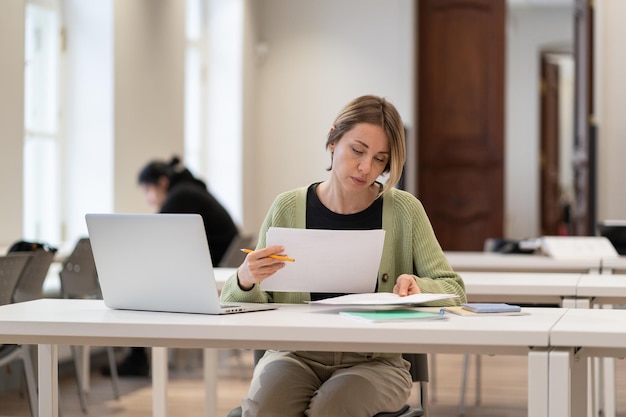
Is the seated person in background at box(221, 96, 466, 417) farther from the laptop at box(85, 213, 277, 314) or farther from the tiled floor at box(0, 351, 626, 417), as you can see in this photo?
the tiled floor at box(0, 351, 626, 417)

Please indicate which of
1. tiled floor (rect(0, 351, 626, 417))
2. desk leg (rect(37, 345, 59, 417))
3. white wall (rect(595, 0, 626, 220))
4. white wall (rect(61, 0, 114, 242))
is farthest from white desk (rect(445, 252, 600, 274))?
white wall (rect(595, 0, 626, 220))

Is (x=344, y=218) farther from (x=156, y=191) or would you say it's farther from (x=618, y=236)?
(x=156, y=191)

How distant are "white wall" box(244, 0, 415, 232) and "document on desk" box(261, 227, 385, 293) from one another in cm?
670

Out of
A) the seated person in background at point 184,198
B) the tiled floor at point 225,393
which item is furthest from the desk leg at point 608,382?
the seated person in background at point 184,198

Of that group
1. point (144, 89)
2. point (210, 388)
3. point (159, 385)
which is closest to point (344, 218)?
point (159, 385)

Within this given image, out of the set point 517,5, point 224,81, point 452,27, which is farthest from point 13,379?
point 517,5

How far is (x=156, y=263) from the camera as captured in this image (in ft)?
7.32

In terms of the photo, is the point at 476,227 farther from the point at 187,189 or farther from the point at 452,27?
the point at 187,189

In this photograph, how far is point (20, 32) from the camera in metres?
5.31

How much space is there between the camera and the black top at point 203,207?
603cm

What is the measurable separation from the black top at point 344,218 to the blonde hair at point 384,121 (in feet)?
0.28

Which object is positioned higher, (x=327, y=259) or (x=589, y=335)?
(x=327, y=259)

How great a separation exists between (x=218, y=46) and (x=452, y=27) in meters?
2.22

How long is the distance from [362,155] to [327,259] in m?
0.37
